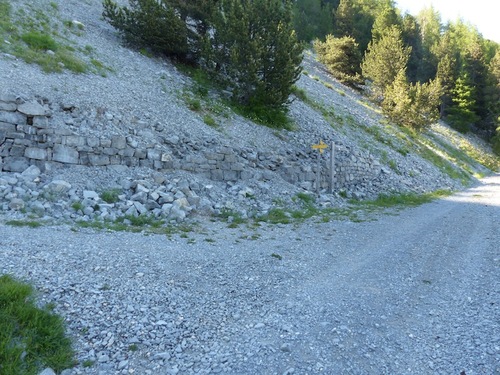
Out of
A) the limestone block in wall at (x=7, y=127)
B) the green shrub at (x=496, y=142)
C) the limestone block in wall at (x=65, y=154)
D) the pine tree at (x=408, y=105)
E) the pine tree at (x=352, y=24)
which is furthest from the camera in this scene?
the pine tree at (x=352, y=24)

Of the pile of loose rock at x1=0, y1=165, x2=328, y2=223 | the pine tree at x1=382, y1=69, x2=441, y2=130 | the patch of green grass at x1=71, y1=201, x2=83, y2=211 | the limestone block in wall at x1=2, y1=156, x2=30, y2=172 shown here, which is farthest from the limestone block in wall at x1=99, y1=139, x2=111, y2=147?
the pine tree at x1=382, y1=69, x2=441, y2=130

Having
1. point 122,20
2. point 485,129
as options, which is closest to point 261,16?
point 122,20

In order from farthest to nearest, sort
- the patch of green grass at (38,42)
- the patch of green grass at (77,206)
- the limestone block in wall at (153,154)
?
the patch of green grass at (38,42) < the limestone block in wall at (153,154) < the patch of green grass at (77,206)

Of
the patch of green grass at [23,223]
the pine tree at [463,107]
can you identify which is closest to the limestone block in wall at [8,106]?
the patch of green grass at [23,223]

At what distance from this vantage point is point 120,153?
11633 millimetres

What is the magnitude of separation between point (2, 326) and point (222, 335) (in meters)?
2.43

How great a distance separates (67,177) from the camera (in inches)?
406

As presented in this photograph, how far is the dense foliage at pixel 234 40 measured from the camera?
16.7m

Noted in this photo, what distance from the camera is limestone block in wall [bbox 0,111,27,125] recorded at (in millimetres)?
10523

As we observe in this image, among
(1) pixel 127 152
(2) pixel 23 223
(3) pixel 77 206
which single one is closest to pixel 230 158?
(1) pixel 127 152

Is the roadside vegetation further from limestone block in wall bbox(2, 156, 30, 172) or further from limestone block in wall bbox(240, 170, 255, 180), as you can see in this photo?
limestone block in wall bbox(240, 170, 255, 180)

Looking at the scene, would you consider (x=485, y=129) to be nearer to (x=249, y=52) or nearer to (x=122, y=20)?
(x=249, y=52)

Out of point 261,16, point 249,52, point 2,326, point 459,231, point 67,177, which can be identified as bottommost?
point 67,177

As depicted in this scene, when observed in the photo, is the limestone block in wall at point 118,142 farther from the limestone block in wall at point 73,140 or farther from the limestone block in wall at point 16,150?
the limestone block in wall at point 16,150
